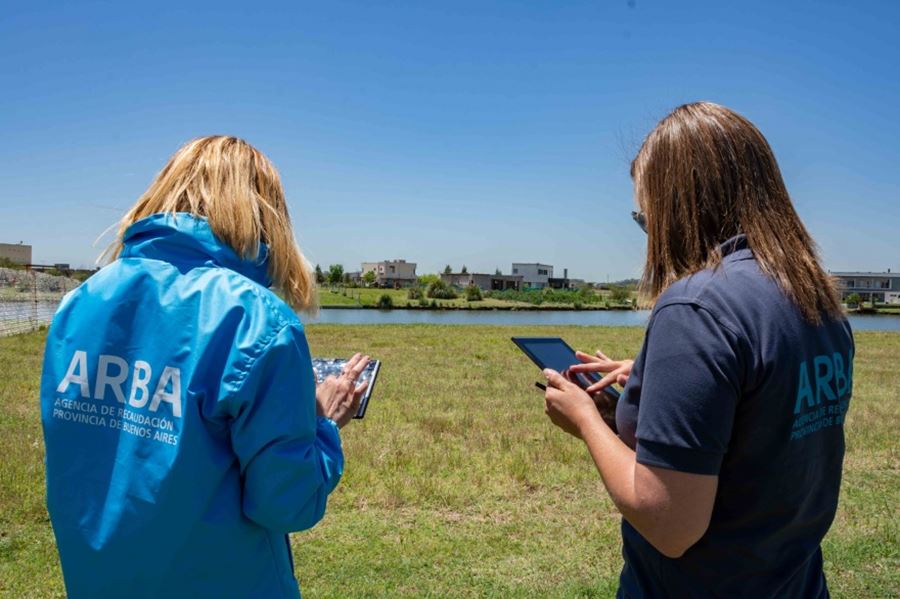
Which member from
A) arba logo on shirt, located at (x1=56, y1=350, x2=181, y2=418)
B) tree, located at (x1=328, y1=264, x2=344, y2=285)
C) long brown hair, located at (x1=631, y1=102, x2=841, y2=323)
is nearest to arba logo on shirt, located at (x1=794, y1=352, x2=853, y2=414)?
long brown hair, located at (x1=631, y1=102, x2=841, y2=323)

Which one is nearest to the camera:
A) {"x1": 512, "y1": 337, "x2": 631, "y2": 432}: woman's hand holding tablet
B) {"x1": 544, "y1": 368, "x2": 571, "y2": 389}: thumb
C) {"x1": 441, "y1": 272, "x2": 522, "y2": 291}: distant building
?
{"x1": 544, "y1": 368, "x2": 571, "y2": 389}: thumb

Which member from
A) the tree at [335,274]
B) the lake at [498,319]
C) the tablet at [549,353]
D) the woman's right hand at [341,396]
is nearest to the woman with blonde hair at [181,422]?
the woman's right hand at [341,396]

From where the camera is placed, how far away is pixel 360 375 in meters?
2.07

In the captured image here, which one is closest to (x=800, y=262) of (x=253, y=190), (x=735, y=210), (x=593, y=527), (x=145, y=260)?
(x=735, y=210)

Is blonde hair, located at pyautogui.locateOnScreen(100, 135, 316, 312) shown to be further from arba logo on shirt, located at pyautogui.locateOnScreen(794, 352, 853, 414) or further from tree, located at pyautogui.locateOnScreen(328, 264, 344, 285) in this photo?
tree, located at pyautogui.locateOnScreen(328, 264, 344, 285)

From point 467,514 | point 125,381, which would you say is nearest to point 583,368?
point 125,381

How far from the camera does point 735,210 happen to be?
→ 1.40 meters

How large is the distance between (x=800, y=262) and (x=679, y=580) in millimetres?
744

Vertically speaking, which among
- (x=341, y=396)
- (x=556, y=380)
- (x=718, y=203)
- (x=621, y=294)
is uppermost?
(x=718, y=203)

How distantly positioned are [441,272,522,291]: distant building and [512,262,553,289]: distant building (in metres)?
2.14

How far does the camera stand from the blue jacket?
4.55 ft

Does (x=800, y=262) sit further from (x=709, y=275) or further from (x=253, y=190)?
(x=253, y=190)

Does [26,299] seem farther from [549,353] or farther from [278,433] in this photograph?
[278,433]

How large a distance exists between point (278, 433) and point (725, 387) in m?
0.93
